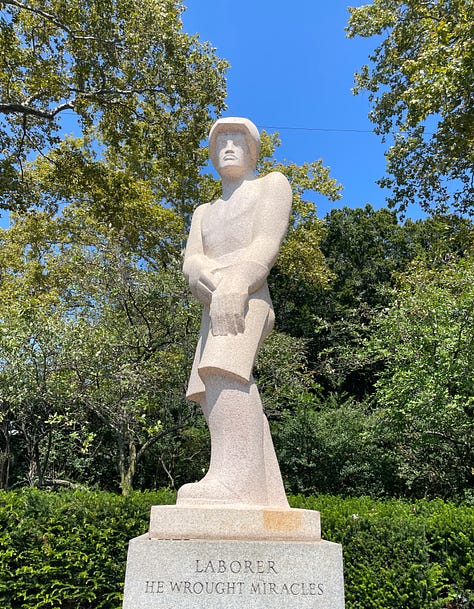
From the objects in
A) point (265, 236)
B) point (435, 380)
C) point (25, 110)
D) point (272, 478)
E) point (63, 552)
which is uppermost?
point (25, 110)

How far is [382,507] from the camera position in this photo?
696cm

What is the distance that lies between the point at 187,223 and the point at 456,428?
531 inches

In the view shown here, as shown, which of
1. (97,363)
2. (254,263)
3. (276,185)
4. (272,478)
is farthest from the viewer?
(97,363)

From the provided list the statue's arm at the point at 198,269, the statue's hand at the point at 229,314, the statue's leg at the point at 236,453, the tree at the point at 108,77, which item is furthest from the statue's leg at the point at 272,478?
the tree at the point at 108,77

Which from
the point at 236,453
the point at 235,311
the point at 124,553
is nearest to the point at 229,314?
the point at 235,311

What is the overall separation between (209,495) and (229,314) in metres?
1.23

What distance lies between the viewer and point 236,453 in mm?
3727

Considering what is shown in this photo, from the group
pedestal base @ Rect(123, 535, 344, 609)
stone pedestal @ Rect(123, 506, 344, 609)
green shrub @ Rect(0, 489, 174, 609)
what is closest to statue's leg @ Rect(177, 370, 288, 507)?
stone pedestal @ Rect(123, 506, 344, 609)

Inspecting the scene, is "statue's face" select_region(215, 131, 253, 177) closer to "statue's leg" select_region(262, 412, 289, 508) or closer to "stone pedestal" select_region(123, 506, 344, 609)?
"statue's leg" select_region(262, 412, 289, 508)

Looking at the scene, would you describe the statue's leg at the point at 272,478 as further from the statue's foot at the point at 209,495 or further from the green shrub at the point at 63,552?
the green shrub at the point at 63,552

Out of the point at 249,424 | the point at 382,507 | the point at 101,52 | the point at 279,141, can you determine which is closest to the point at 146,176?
the point at 279,141

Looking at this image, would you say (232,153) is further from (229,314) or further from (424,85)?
(424,85)

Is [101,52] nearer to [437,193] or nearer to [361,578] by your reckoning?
[437,193]

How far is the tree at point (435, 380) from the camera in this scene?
31.1 ft
